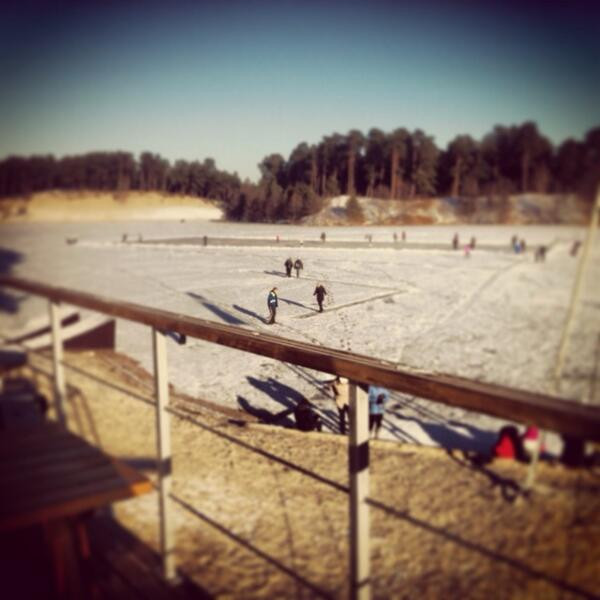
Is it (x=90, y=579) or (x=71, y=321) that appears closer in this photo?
(x=90, y=579)

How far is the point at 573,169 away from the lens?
2.84 ft

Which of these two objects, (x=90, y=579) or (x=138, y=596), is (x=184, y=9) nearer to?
(x=90, y=579)

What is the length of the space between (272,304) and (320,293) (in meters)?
0.18

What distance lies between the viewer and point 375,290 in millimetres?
1458

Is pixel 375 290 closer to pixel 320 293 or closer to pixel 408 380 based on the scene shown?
pixel 320 293

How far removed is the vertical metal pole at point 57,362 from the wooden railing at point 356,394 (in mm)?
423

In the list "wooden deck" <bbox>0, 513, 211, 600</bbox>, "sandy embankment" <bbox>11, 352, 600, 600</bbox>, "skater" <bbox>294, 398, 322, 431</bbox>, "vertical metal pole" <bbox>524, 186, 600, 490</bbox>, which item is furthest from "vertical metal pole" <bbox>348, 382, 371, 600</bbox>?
"sandy embankment" <bbox>11, 352, 600, 600</bbox>

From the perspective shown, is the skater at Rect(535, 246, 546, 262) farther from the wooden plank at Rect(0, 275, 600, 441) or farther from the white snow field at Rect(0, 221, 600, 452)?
the wooden plank at Rect(0, 275, 600, 441)

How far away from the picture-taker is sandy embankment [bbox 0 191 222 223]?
252 cm

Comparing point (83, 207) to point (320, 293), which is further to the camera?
point (83, 207)

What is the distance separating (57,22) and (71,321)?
270 cm

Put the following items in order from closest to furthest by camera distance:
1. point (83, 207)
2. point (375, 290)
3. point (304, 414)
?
1. point (375, 290)
2. point (83, 207)
3. point (304, 414)

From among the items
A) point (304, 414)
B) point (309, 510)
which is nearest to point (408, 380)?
point (304, 414)

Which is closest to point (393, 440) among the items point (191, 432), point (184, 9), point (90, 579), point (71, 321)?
point (191, 432)
